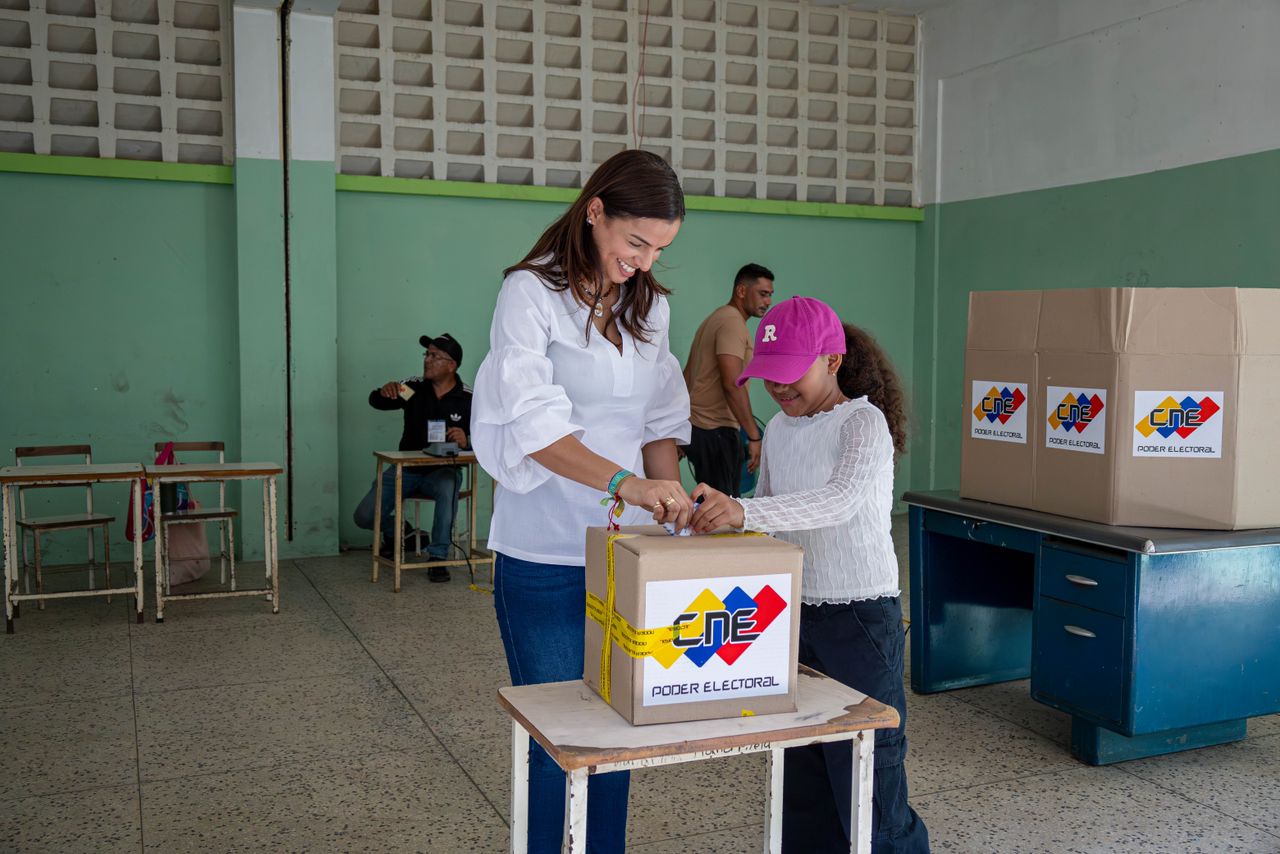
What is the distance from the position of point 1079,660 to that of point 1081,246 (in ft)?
12.4

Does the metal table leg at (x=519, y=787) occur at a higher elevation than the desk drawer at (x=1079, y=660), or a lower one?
higher

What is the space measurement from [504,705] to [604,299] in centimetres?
67

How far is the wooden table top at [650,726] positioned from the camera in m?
1.45

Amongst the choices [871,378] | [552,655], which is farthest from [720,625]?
[871,378]

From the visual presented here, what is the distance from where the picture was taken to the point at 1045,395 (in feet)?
10.5

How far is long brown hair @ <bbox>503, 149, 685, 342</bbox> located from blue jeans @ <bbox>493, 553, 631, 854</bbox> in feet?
1.38

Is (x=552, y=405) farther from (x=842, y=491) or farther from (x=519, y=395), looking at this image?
(x=842, y=491)

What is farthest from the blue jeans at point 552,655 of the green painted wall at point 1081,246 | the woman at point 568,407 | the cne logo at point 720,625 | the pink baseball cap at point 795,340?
the green painted wall at point 1081,246

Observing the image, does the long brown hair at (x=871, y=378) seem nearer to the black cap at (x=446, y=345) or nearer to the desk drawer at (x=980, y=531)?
the desk drawer at (x=980, y=531)

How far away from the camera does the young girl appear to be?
2.01 meters

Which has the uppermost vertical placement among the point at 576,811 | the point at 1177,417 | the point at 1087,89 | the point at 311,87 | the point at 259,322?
the point at 1087,89

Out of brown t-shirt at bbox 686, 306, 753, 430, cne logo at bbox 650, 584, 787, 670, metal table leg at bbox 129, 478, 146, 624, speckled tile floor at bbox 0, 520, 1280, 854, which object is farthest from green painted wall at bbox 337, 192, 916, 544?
cne logo at bbox 650, 584, 787, 670

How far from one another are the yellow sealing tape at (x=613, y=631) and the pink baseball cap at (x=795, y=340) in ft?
1.42

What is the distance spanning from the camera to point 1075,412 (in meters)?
3.09
